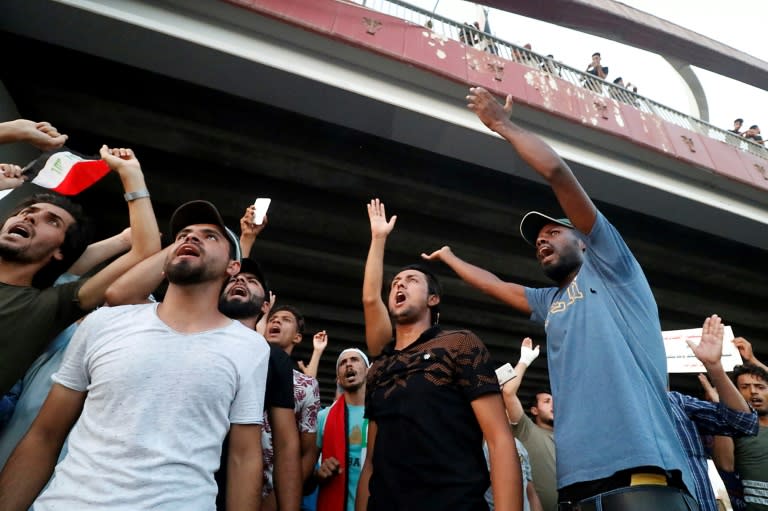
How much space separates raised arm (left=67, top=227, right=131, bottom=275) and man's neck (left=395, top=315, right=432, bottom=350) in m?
1.74

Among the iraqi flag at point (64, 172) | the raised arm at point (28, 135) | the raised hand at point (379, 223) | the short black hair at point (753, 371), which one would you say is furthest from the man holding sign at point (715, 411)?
the raised arm at point (28, 135)

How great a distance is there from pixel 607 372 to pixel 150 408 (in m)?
1.88

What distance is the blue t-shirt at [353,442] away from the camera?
10.7 ft

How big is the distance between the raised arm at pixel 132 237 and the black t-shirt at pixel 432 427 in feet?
4.60

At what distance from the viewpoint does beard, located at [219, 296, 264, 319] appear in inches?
111

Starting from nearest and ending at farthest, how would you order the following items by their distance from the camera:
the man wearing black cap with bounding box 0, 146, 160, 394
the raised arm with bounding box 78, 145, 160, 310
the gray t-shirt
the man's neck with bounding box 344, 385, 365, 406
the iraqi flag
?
the gray t-shirt
the man wearing black cap with bounding box 0, 146, 160, 394
the raised arm with bounding box 78, 145, 160, 310
the iraqi flag
the man's neck with bounding box 344, 385, 365, 406

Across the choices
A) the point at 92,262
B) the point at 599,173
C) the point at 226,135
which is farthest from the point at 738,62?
the point at 92,262

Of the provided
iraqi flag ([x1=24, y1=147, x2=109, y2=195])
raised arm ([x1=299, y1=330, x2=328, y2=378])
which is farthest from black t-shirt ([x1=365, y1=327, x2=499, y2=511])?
raised arm ([x1=299, y1=330, x2=328, y2=378])

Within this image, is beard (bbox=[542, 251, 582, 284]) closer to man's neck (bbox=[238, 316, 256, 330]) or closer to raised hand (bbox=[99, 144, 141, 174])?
man's neck (bbox=[238, 316, 256, 330])

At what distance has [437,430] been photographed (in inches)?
76.9

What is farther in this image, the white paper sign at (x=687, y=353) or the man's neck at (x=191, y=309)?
the white paper sign at (x=687, y=353)

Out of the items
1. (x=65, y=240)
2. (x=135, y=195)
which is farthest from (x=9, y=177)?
(x=135, y=195)

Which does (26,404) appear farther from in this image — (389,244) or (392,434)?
(389,244)

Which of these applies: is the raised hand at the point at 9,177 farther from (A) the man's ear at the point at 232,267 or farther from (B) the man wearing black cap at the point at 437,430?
(B) the man wearing black cap at the point at 437,430
